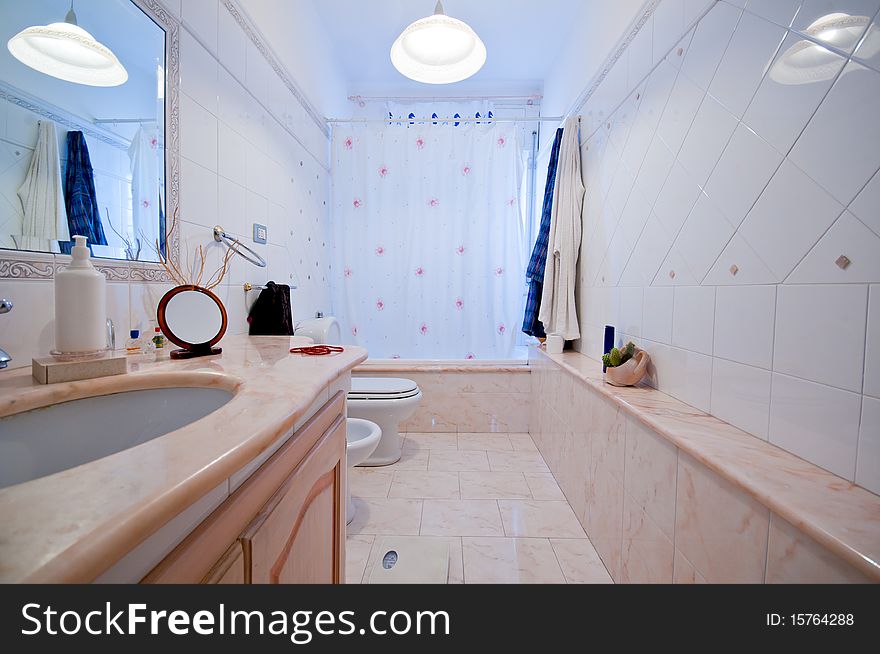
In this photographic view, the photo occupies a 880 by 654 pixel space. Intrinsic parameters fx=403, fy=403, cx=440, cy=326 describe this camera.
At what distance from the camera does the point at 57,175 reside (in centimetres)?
82

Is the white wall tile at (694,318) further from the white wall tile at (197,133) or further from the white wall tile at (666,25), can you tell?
the white wall tile at (197,133)

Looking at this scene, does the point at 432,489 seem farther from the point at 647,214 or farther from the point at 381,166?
the point at 381,166

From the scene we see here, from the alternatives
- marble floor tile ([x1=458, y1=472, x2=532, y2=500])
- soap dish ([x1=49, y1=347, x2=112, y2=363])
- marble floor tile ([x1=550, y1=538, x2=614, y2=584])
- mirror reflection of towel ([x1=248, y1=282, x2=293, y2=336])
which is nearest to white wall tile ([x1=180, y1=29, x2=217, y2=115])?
mirror reflection of towel ([x1=248, y1=282, x2=293, y2=336])

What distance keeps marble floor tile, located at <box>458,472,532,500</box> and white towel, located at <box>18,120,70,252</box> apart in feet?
5.58

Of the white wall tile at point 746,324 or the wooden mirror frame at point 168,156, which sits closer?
the white wall tile at point 746,324

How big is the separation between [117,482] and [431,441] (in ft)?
7.64

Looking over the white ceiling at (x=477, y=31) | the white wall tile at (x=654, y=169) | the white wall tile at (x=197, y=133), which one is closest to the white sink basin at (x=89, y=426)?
the white wall tile at (x=197, y=133)

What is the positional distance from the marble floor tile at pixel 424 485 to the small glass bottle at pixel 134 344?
129cm

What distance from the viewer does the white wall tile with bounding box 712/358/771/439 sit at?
0.90 m

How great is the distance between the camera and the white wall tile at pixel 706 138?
105 centimetres

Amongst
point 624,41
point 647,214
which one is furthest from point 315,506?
point 624,41

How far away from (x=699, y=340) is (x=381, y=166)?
2.32 meters

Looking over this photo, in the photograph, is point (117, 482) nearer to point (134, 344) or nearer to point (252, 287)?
point (134, 344)

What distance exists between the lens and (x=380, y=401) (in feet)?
6.84
